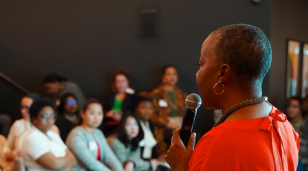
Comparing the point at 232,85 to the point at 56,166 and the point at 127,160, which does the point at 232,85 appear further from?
the point at 127,160

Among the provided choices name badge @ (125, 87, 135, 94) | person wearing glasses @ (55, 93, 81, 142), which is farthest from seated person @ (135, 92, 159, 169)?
person wearing glasses @ (55, 93, 81, 142)

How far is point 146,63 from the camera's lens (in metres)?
5.05

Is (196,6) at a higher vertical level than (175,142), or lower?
higher

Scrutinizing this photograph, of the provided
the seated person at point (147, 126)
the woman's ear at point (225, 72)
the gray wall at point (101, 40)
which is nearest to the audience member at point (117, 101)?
the seated person at point (147, 126)

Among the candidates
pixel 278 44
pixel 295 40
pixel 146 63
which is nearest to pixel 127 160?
pixel 146 63

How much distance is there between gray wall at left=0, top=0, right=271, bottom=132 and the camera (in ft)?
15.3

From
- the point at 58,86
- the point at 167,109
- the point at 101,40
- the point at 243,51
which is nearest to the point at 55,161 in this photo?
the point at 167,109

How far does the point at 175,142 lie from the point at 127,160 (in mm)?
2352

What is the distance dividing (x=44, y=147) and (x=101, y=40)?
270 centimetres

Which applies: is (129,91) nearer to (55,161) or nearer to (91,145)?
(91,145)

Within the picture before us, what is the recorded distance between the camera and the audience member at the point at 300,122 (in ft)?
13.5

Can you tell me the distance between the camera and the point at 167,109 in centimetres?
413

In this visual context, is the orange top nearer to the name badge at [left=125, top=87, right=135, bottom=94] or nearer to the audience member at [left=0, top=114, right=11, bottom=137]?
the audience member at [left=0, top=114, right=11, bottom=137]

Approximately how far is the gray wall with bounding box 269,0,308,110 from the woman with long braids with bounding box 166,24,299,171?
15.8ft
